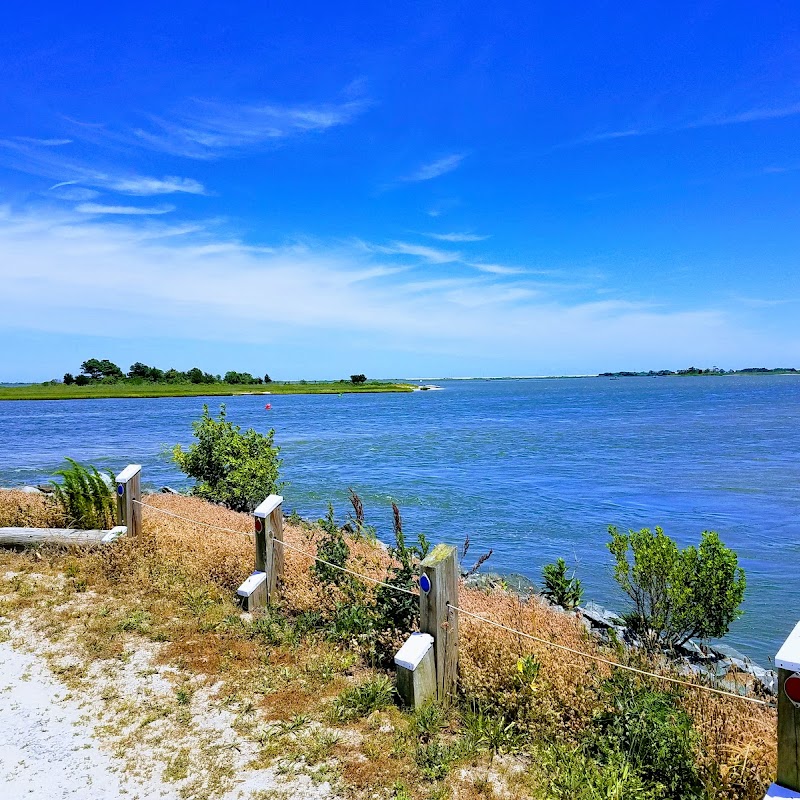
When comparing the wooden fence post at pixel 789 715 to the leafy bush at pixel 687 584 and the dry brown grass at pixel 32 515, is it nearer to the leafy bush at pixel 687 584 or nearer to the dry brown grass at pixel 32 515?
the leafy bush at pixel 687 584

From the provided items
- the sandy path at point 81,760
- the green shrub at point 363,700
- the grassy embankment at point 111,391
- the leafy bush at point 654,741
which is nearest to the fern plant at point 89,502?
the sandy path at point 81,760

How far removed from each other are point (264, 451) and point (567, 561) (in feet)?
26.6

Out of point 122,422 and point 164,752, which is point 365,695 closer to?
point 164,752

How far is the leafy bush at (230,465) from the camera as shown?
48.4 ft

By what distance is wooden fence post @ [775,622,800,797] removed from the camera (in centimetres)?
330

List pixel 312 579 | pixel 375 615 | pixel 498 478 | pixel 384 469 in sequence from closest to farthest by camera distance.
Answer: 1. pixel 375 615
2. pixel 312 579
3. pixel 498 478
4. pixel 384 469

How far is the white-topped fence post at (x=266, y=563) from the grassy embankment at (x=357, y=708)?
19cm

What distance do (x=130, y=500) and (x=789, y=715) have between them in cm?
890

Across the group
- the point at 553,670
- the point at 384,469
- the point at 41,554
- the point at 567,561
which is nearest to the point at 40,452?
the point at 384,469

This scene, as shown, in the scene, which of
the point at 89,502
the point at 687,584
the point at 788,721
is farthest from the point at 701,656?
the point at 89,502

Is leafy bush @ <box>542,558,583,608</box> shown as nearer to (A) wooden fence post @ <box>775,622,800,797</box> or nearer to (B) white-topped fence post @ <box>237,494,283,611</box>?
(B) white-topped fence post @ <box>237,494,283,611</box>

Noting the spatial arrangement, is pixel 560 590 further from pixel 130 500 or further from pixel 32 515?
pixel 32 515

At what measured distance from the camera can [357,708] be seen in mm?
5254

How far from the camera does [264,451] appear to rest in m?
15.1
